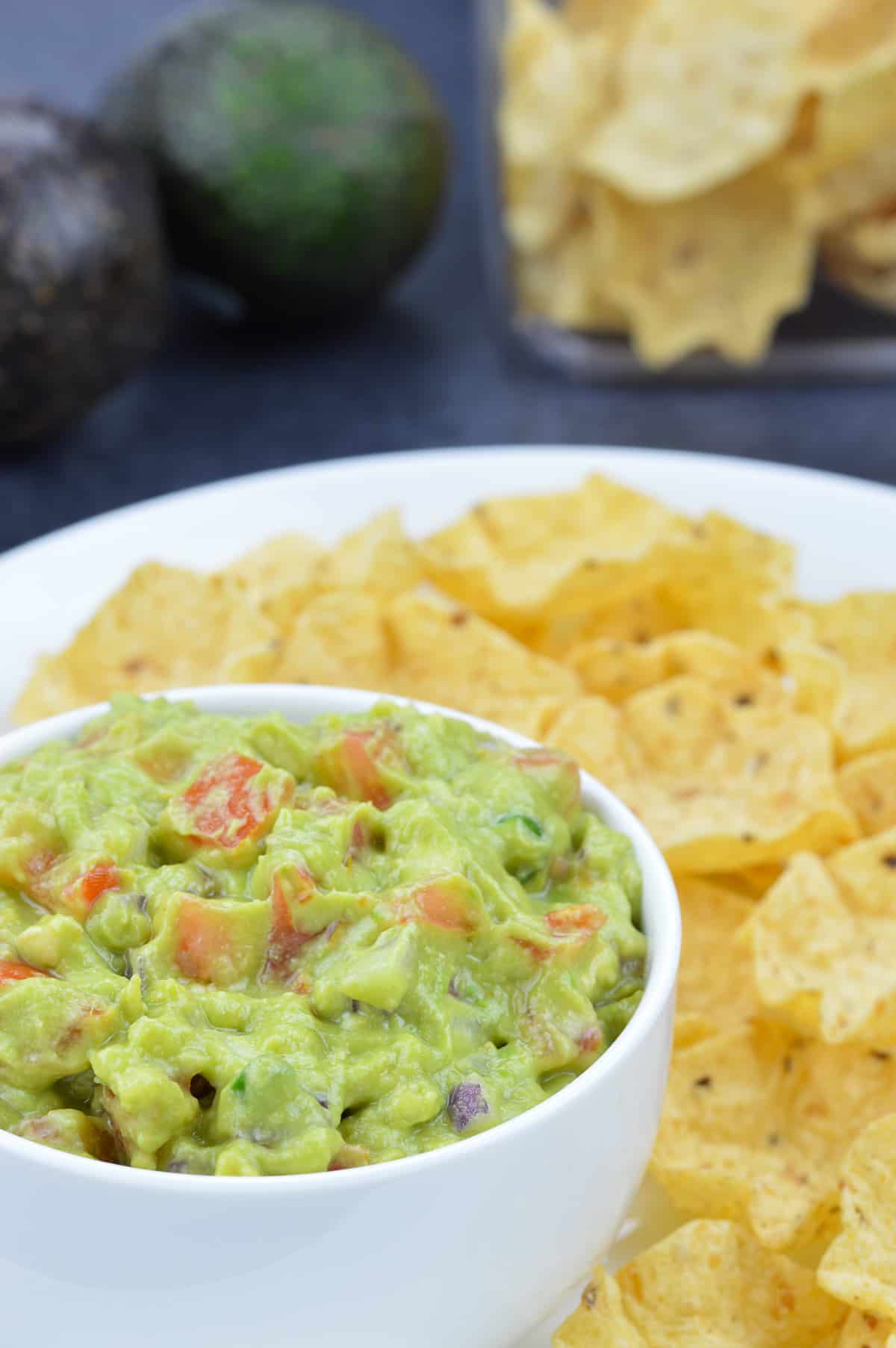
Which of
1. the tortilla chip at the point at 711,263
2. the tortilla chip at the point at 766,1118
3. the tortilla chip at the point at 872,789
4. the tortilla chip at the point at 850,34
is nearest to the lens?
the tortilla chip at the point at 766,1118

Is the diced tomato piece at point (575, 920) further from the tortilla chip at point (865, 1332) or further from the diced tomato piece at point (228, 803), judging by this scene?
the tortilla chip at point (865, 1332)

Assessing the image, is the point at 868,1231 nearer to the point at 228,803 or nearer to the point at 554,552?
the point at 228,803

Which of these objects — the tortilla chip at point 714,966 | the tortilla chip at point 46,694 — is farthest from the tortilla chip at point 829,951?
the tortilla chip at point 46,694

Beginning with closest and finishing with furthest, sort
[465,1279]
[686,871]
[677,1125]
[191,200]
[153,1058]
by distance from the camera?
[153,1058] < [465,1279] < [677,1125] < [686,871] < [191,200]

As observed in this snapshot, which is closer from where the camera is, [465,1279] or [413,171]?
[465,1279]

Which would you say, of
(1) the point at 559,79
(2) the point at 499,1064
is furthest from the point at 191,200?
(2) the point at 499,1064

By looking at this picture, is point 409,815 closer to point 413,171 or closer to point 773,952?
point 773,952
